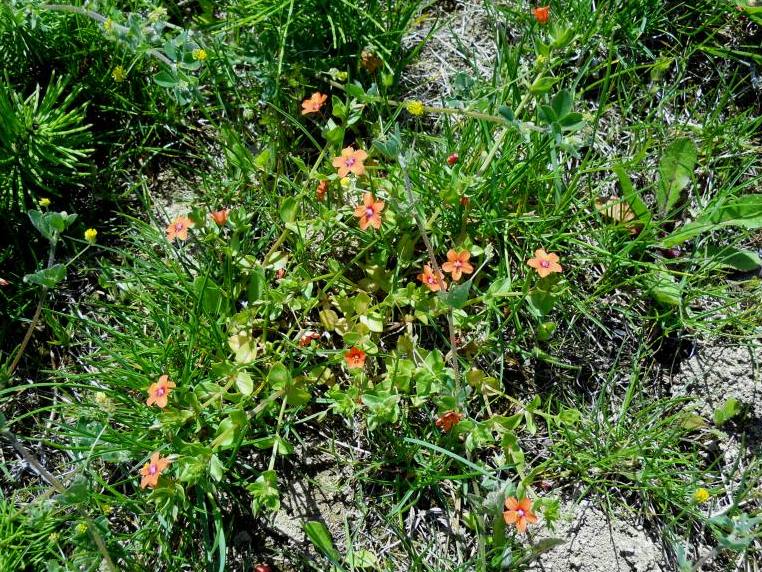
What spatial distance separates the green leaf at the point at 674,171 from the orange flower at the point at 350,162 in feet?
4.17

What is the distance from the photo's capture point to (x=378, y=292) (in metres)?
3.05

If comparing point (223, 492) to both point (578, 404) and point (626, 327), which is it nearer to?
point (578, 404)

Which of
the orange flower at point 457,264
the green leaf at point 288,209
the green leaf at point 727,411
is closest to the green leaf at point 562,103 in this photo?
the orange flower at point 457,264

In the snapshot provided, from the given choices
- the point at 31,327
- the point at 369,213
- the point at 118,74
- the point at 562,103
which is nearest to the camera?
the point at 562,103

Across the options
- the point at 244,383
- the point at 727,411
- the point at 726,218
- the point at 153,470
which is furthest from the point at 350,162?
the point at 727,411

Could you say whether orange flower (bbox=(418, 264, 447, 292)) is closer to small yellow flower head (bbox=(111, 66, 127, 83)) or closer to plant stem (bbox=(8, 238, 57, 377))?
plant stem (bbox=(8, 238, 57, 377))

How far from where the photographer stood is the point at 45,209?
3.19 m

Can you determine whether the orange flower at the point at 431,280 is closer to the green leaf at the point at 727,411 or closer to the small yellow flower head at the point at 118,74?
the green leaf at the point at 727,411

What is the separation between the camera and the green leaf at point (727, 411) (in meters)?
2.77

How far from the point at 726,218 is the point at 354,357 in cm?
164

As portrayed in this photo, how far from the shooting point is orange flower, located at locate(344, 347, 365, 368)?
2.70 m

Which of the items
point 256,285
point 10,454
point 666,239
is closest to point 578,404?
point 666,239

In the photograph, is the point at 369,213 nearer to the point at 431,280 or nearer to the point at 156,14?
the point at 431,280

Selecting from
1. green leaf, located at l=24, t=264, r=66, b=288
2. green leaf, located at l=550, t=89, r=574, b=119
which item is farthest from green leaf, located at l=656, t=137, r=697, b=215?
green leaf, located at l=24, t=264, r=66, b=288
